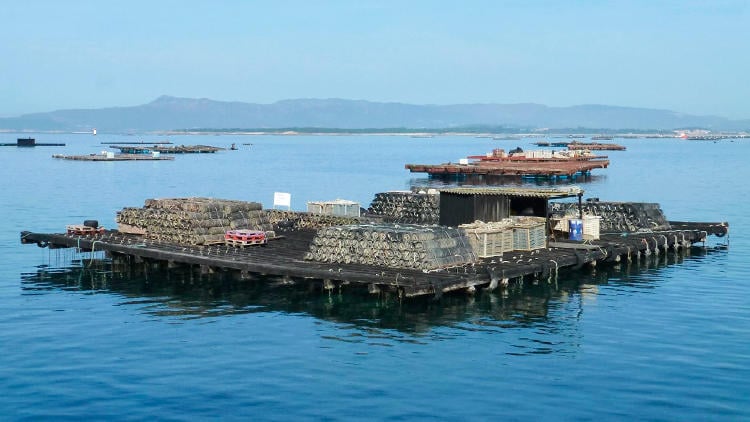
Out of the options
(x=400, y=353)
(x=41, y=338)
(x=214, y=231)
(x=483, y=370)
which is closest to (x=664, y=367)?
(x=483, y=370)

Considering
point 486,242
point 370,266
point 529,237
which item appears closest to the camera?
point 370,266

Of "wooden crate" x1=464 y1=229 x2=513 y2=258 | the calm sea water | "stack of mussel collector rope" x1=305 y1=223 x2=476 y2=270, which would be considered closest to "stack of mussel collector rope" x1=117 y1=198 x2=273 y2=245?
the calm sea water

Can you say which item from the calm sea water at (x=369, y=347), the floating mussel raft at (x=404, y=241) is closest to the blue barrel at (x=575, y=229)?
the floating mussel raft at (x=404, y=241)

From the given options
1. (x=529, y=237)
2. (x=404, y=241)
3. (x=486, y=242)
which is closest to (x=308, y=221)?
(x=529, y=237)

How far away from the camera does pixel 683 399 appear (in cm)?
2841

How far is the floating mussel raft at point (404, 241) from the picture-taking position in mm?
43750

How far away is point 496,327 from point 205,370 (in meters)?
12.4

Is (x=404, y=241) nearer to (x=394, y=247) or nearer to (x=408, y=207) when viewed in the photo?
(x=394, y=247)

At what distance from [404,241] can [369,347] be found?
34.1ft

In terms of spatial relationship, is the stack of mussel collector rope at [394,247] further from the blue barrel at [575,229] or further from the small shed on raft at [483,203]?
the blue barrel at [575,229]

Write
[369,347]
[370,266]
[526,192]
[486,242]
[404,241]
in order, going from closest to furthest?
[369,347] → [404,241] → [370,266] → [486,242] → [526,192]

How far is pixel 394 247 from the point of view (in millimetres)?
44281

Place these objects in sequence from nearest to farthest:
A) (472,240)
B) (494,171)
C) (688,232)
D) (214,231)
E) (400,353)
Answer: (400,353) → (472,240) → (214,231) → (688,232) → (494,171)

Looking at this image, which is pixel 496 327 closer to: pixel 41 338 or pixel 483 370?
pixel 483 370
